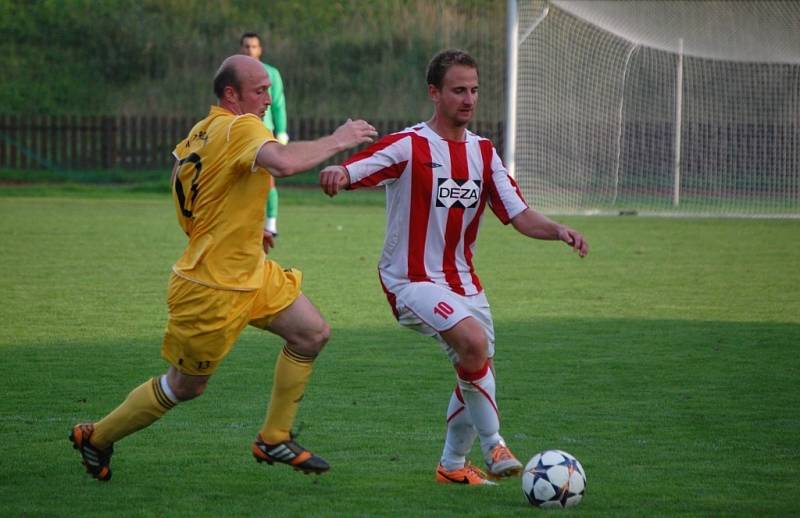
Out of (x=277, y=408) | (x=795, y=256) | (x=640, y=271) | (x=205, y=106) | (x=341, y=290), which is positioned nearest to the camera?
(x=277, y=408)

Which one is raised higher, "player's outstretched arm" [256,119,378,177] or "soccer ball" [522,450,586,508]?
"player's outstretched arm" [256,119,378,177]

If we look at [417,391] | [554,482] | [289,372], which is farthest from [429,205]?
[417,391]

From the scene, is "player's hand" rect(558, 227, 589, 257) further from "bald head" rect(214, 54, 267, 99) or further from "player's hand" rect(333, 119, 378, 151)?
"bald head" rect(214, 54, 267, 99)

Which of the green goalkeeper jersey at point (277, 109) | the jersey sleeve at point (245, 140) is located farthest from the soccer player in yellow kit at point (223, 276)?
the green goalkeeper jersey at point (277, 109)

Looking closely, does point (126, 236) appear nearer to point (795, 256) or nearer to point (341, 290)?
point (341, 290)

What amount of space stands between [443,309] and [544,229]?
0.62 meters

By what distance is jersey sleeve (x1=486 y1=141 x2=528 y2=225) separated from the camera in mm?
5457

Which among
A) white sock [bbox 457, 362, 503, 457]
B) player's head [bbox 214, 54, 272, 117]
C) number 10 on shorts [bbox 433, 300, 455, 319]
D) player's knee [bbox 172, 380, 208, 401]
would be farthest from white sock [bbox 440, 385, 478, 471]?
player's head [bbox 214, 54, 272, 117]

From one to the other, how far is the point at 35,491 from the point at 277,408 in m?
1.07

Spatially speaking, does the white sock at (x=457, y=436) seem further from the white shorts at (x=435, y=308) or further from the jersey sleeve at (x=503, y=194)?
the jersey sleeve at (x=503, y=194)

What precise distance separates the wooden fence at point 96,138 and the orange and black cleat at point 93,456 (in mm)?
23147

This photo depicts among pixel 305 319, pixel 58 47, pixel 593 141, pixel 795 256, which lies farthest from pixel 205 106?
pixel 305 319

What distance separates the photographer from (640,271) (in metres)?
13.4

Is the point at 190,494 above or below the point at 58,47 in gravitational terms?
below
